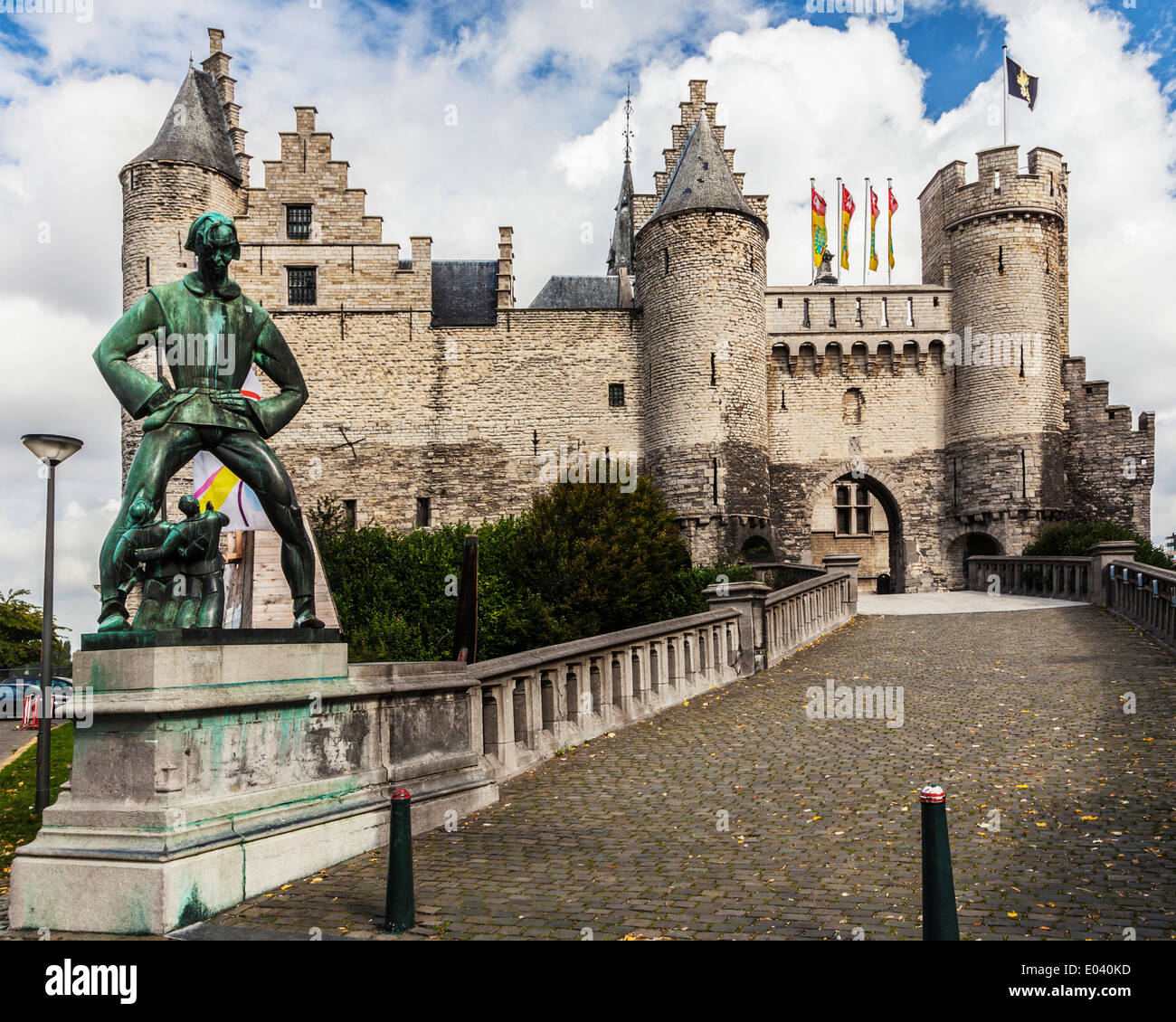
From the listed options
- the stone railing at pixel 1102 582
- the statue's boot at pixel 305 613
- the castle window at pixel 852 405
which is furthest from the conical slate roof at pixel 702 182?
the statue's boot at pixel 305 613

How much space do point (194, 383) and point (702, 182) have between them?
1235 inches

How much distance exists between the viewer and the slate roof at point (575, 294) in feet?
133

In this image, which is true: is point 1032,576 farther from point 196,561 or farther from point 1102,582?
point 196,561

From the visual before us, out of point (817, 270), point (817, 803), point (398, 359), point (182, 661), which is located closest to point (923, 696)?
point (817, 803)

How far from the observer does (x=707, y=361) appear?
33562 mm

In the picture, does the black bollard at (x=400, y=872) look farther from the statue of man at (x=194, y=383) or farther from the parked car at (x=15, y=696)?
the parked car at (x=15, y=696)

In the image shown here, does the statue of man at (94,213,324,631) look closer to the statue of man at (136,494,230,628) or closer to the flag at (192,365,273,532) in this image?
the statue of man at (136,494,230,628)

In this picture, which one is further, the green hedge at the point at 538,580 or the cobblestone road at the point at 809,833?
the green hedge at the point at 538,580

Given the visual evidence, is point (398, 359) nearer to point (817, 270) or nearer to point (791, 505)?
point (791, 505)

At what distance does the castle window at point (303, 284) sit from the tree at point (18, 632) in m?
28.1

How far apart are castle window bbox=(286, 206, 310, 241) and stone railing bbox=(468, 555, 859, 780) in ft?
83.1

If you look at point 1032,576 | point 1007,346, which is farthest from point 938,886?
point 1007,346

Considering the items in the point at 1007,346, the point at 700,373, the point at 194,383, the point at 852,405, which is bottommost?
the point at 194,383

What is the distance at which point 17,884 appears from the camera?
15.8 ft
